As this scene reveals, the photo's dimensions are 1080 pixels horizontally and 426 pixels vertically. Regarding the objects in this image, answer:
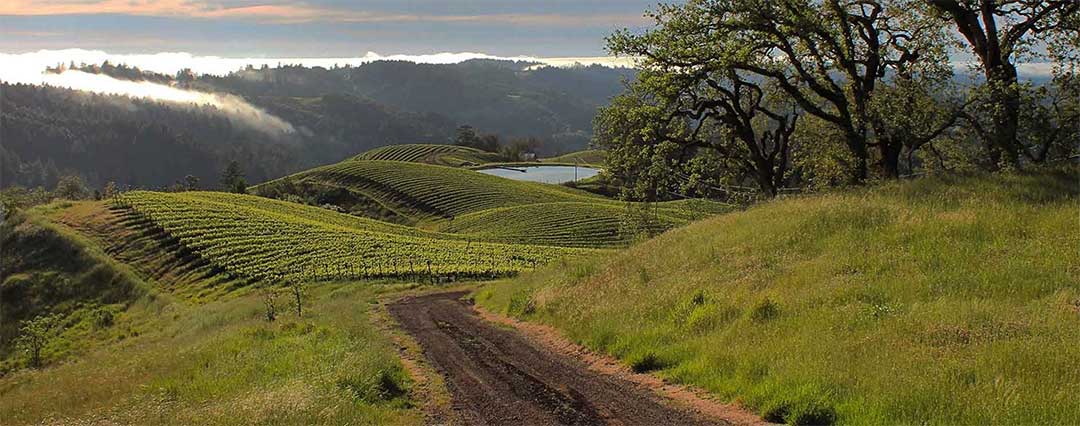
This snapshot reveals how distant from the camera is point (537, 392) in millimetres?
12656

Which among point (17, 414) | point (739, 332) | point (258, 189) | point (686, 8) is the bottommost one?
point (258, 189)

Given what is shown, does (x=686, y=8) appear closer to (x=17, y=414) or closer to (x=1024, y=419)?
(x=1024, y=419)

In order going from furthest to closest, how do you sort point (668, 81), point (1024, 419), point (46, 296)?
point (46, 296), point (668, 81), point (1024, 419)

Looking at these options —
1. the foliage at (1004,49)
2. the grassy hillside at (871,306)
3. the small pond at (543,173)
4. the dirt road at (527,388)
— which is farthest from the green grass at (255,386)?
the small pond at (543,173)

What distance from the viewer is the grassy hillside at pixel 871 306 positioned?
938cm

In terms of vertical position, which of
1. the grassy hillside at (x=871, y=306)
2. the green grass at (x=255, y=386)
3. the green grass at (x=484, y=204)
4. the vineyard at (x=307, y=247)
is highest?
the grassy hillside at (x=871, y=306)

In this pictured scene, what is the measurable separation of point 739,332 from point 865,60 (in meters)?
17.8

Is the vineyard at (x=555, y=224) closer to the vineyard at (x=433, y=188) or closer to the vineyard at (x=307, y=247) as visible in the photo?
the vineyard at (x=307, y=247)

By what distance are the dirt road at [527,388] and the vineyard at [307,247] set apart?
93.5 ft

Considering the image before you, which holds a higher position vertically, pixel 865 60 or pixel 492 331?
pixel 865 60

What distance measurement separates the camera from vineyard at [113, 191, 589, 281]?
51.1m

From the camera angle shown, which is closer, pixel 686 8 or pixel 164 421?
pixel 164 421

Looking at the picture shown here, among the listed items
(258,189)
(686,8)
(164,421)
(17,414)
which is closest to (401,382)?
(164,421)

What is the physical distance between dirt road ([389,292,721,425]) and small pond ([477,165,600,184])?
14434cm
